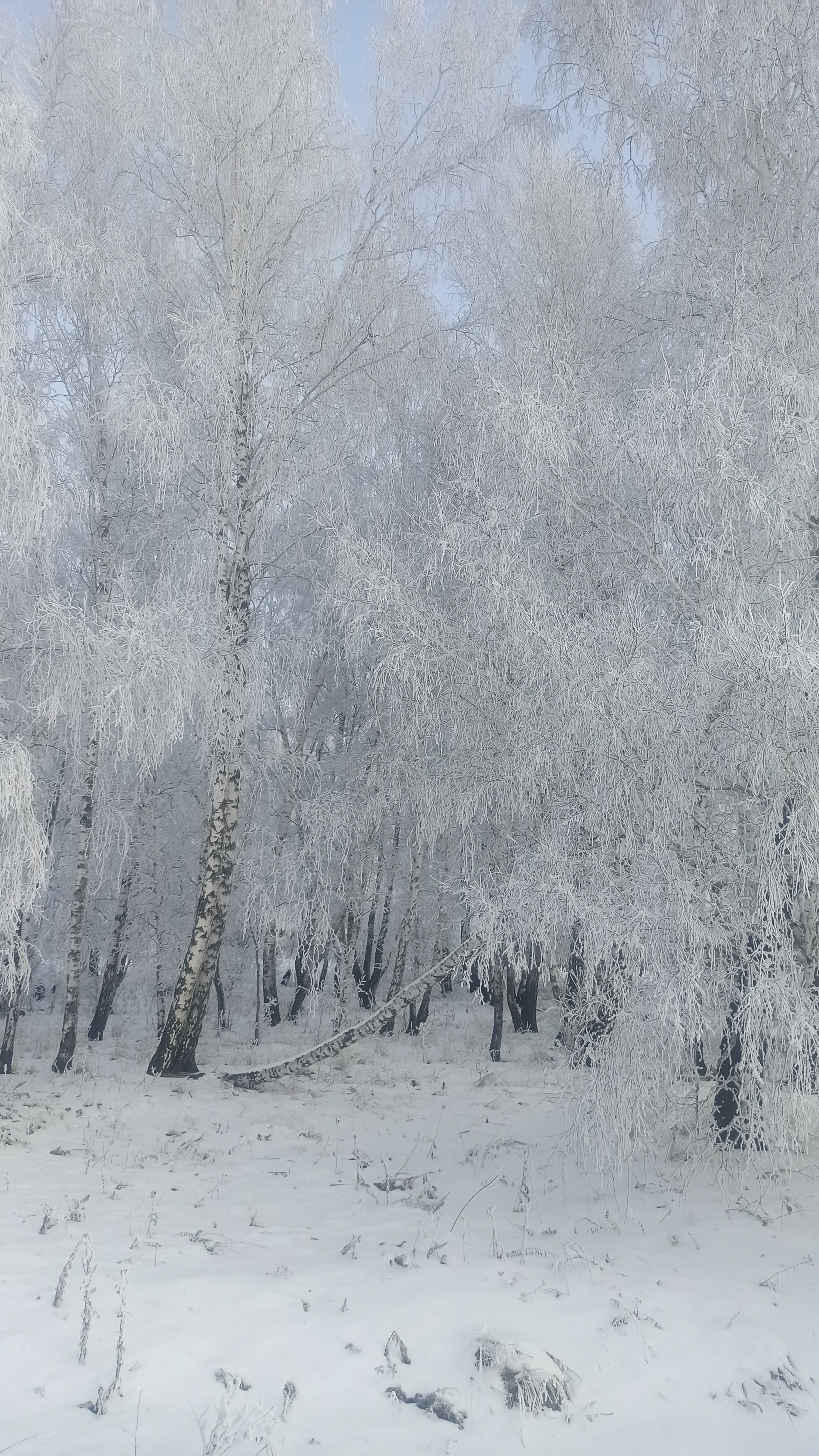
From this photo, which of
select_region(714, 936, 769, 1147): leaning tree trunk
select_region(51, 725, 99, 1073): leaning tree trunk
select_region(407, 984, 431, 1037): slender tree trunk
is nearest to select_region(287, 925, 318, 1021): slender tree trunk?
select_region(407, 984, 431, 1037): slender tree trunk

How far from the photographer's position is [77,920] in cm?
1081

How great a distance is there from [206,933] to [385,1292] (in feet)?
18.8

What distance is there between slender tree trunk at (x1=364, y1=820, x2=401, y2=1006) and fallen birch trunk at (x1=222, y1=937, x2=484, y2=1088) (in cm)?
461

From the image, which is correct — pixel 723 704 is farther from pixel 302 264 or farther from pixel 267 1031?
pixel 267 1031

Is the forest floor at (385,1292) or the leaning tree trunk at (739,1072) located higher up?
the leaning tree trunk at (739,1072)

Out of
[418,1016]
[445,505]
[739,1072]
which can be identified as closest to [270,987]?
[418,1016]

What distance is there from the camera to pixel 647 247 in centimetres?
887

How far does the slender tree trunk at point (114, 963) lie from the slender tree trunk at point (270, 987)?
2289 millimetres

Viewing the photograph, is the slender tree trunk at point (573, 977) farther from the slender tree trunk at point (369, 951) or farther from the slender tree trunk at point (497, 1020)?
the slender tree trunk at point (369, 951)

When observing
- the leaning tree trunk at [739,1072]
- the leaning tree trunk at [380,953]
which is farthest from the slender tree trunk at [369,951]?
the leaning tree trunk at [739,1072]

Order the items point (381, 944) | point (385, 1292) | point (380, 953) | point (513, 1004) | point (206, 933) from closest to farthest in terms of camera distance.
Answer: point (385, 1292), point (206, 933), point (513, 1004), point (381, 944), point (380, 953)

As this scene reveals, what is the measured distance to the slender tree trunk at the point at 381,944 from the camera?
1473cm

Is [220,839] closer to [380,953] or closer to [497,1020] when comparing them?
[497,1020]

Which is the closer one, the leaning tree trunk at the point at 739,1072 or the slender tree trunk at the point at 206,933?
the leaning tree trunk at the point at 739,1072
